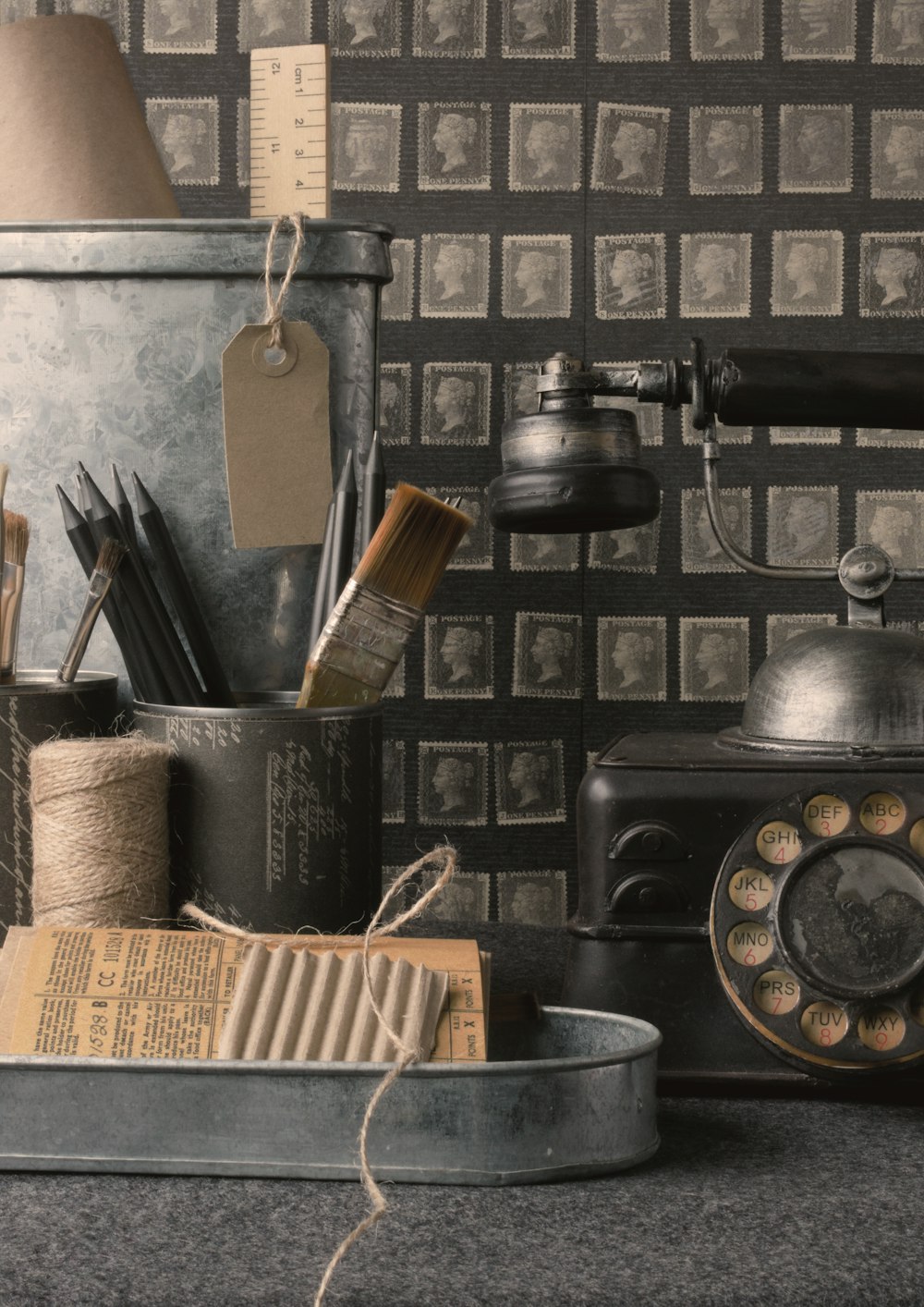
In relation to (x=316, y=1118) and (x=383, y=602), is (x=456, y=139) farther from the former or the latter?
(x=316, y=1118)

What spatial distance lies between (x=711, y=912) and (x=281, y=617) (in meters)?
0.30

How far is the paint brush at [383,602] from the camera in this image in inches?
24.2

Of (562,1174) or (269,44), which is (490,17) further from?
(562,1174)

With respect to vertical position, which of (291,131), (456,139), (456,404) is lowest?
(456,404)

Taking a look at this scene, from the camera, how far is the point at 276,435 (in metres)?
0.71

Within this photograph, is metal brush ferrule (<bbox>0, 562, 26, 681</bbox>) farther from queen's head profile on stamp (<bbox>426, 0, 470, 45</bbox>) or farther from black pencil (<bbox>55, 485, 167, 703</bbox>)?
queen's head profile on stamp (<bbox>426, 0, 470, 45</bbox>)

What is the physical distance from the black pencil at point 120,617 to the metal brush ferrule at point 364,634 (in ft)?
0.27

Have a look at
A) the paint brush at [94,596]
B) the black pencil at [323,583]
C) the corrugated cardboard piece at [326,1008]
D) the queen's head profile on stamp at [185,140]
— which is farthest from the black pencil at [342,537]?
the queen's head profile on stamp at [185,140]

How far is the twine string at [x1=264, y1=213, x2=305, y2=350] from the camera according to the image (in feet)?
2.29

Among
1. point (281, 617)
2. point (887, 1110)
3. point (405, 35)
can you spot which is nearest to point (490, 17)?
point (405, 35)

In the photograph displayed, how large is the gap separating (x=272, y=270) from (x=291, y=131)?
96 millimetres

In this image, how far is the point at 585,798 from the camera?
59 cm

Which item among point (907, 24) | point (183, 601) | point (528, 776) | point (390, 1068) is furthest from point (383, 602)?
point (907, 24)

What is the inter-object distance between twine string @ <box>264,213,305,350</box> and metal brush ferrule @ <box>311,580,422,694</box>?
159mm
